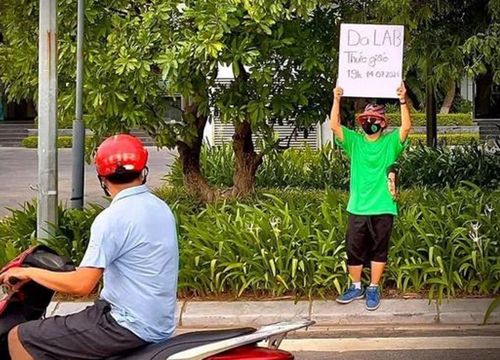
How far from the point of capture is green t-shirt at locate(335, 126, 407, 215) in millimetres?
7035

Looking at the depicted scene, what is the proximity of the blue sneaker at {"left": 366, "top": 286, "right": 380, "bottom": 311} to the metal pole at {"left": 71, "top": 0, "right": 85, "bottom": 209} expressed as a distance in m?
3.39

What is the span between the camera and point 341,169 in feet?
45.7

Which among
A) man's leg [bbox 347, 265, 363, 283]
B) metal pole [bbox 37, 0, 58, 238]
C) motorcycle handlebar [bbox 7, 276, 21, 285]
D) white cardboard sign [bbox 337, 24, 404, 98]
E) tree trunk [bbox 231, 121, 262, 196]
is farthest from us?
tree trunk [bbox 231, 121, 262, 196]

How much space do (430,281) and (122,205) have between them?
4144mm

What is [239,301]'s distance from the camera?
7.31 meters

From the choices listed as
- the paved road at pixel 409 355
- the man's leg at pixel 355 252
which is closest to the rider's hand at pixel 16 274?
the paved road at pixel 409 355

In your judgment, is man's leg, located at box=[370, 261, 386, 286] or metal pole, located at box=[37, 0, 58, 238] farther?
metal pole, located at box=[37, 0, 58, 238]

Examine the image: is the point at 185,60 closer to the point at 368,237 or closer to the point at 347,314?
the point at 368,237

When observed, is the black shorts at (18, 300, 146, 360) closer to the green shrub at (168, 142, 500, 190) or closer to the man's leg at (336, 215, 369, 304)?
the man's leg at (336, 215, 369, 304)

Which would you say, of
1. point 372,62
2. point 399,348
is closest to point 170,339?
point 399,348

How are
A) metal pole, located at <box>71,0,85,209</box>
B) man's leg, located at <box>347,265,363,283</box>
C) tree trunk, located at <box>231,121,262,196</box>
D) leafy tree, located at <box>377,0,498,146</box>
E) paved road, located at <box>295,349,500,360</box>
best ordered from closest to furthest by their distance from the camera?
paved road, located at <box>295,349,500,360</box> → man's leg, located at <box>347,265,363,283</box> → metal pole, located at <box>71,0,85,209</box> → leafy tree, located at <box>377,0,498,146</box> → tree trunk, located at <box>231,121,262,196</box>

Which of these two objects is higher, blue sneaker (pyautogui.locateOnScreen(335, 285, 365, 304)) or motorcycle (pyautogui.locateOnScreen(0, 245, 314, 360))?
motorcycle (pyautogui.locateOnScreen(0, 245, 314, 360))

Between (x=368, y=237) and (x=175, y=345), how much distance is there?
3.68 meters

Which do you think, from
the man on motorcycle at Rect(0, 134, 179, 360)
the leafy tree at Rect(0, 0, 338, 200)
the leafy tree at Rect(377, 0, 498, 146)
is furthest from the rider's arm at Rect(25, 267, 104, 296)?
the leafy tree at Rect(377, 0, 498, 146)
